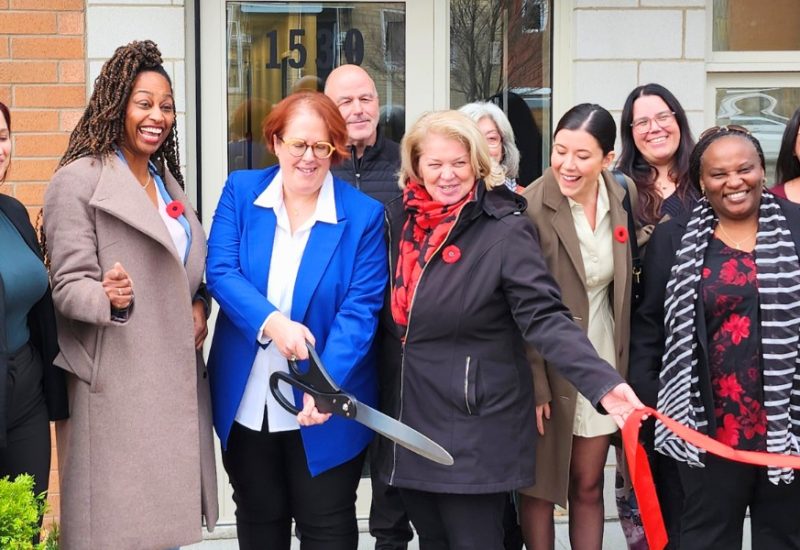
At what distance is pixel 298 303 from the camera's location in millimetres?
3480

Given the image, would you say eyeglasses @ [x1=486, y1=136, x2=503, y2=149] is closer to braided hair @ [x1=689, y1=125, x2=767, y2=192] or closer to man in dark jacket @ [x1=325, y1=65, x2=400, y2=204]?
man in dark jacket @ [x1=325, y1=65, x2=400, y2=204]

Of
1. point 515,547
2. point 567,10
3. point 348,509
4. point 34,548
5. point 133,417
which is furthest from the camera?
point 567,10

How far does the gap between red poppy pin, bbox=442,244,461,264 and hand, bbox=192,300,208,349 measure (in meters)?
0.87

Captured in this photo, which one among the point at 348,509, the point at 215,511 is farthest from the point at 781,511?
the point at 215,511

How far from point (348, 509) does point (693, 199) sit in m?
1.68

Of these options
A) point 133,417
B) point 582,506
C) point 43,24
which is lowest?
point 582,506

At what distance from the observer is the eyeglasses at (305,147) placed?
3.46 meters

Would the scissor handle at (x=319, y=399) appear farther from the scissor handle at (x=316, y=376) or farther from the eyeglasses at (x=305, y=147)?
the eyeglasses at (x=305, y=147)

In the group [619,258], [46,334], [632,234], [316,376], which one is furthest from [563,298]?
[46,334]

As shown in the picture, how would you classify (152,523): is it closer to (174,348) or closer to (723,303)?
(174,348)

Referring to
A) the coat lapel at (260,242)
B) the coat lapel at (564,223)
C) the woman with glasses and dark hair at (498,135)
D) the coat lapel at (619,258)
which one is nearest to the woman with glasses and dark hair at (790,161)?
the coat lapel at (619,258)

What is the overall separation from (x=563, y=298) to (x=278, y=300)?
98 centimetres

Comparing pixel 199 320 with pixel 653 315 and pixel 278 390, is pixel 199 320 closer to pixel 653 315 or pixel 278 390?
pixel 278 390

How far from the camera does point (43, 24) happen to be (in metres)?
5.04
